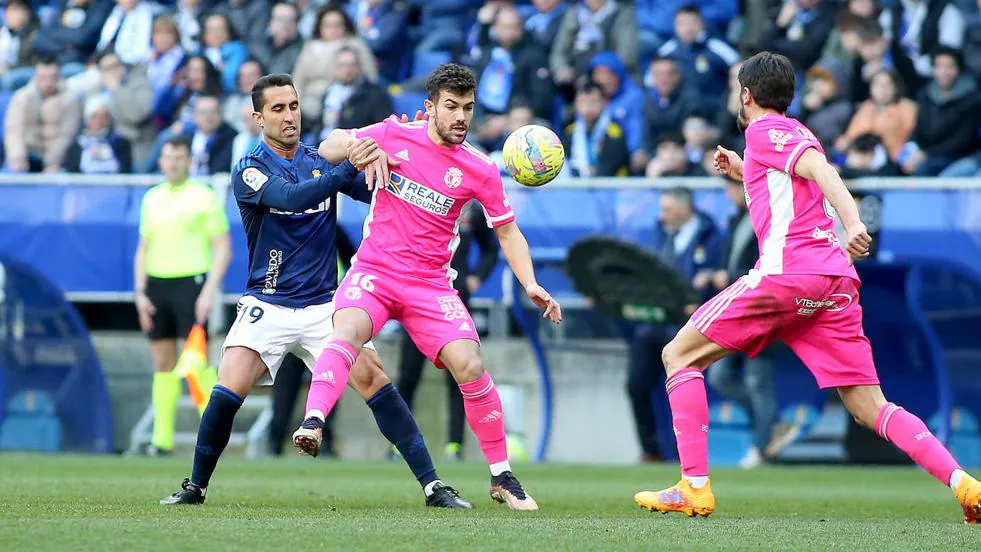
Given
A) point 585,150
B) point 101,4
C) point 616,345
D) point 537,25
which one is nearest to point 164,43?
point 101,4

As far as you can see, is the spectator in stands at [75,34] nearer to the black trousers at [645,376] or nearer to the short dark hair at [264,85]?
the black trousers at [645,376]

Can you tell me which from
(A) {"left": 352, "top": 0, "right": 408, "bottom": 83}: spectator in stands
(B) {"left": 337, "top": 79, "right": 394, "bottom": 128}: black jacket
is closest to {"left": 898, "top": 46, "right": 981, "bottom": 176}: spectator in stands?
(B) {"left": 337, "top": 79, "right": 394, "bottom": 128}: black jacket

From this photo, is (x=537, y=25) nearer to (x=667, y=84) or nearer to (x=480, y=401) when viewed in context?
(x=667, y=84)

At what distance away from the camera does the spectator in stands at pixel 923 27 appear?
49.7ft

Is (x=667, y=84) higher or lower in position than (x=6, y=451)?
higher

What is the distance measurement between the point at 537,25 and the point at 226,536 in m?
12.1

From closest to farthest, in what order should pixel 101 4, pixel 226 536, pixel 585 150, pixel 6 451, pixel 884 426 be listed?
pixel 226 536 → pixel 884 426 → pixel 6 451 → pixel 585 150 → pixel 101 4

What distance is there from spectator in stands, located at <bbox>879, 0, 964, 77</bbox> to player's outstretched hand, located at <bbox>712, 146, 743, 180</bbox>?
26.5ft

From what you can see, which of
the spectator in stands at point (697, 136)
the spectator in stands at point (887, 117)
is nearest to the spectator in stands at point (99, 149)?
the spectator in stands at point (697, 136)

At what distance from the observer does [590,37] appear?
16.6 m

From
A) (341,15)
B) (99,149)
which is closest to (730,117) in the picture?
(341,15)

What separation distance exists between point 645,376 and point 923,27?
5025 millimetres

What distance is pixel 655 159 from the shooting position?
47.0ft

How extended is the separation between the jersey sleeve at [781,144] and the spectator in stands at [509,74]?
8492mm
